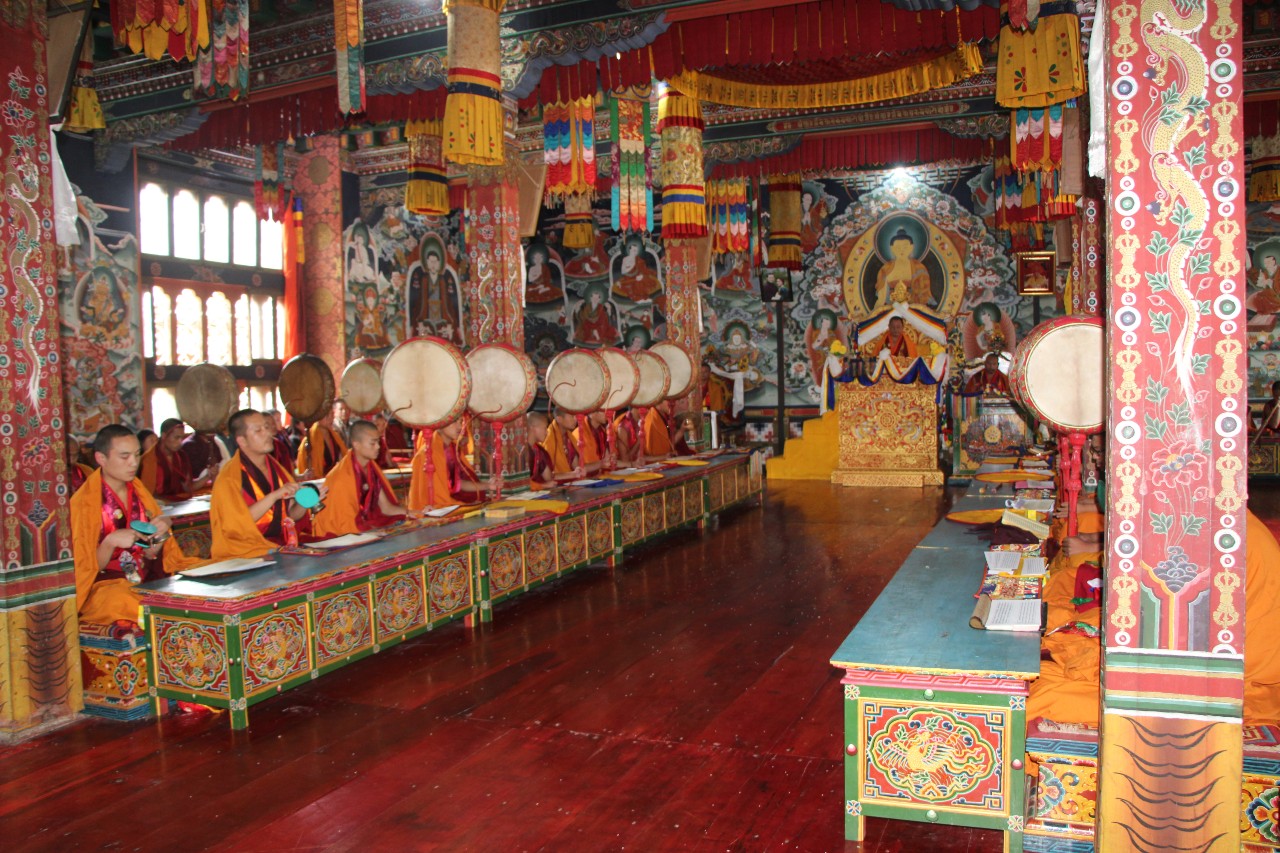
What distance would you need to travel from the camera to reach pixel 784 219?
1316 cm

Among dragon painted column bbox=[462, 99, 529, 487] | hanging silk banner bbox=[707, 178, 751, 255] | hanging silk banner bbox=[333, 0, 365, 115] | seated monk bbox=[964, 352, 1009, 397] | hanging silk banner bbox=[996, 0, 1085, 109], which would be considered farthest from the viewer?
seated monk bbox=[964, 352, 1009, 397]

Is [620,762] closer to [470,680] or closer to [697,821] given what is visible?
[697,821]

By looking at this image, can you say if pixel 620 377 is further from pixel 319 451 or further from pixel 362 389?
pixel 319 451


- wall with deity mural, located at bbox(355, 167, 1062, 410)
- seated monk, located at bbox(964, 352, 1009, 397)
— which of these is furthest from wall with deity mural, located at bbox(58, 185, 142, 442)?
seated monk, located at bbox(964, 352, 1009, 397)

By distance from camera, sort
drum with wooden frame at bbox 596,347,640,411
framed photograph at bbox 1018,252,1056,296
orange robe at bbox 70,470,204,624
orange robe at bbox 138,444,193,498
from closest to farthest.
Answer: orange robe at bbox 70,470,204,624, orange robe at bbox 138,444,193,498, drum with wooden frame at bbox 596,347,640,411, framed photograph at bbox 1018,252,1056,296

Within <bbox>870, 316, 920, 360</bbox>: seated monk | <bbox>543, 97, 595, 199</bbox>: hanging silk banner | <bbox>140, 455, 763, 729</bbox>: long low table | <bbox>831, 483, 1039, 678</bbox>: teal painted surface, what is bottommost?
<bbox>140, 455, 763, 729</bbox>: long low table

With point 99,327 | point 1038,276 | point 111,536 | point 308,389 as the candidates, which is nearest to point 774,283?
point 1038,276

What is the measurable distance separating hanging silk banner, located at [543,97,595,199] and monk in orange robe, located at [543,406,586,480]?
1.96 meters

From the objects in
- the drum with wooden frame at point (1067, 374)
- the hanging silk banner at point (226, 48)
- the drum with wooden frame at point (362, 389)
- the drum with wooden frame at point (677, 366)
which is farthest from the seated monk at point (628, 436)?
the drum with wooden frame at point (1067, 374)

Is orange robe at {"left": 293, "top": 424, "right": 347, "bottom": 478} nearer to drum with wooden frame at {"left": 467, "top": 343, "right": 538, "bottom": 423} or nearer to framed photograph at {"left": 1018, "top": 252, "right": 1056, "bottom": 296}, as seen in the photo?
drum with wooden frame at {"left": 467, "top": 343, "right": 538, "bottom": 423}

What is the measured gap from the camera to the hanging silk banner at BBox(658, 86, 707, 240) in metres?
8.77

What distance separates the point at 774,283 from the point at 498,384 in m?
9.62

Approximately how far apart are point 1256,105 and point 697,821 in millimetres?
9922

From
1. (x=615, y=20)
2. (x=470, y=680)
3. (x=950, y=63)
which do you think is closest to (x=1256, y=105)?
(x=950, y=63)
